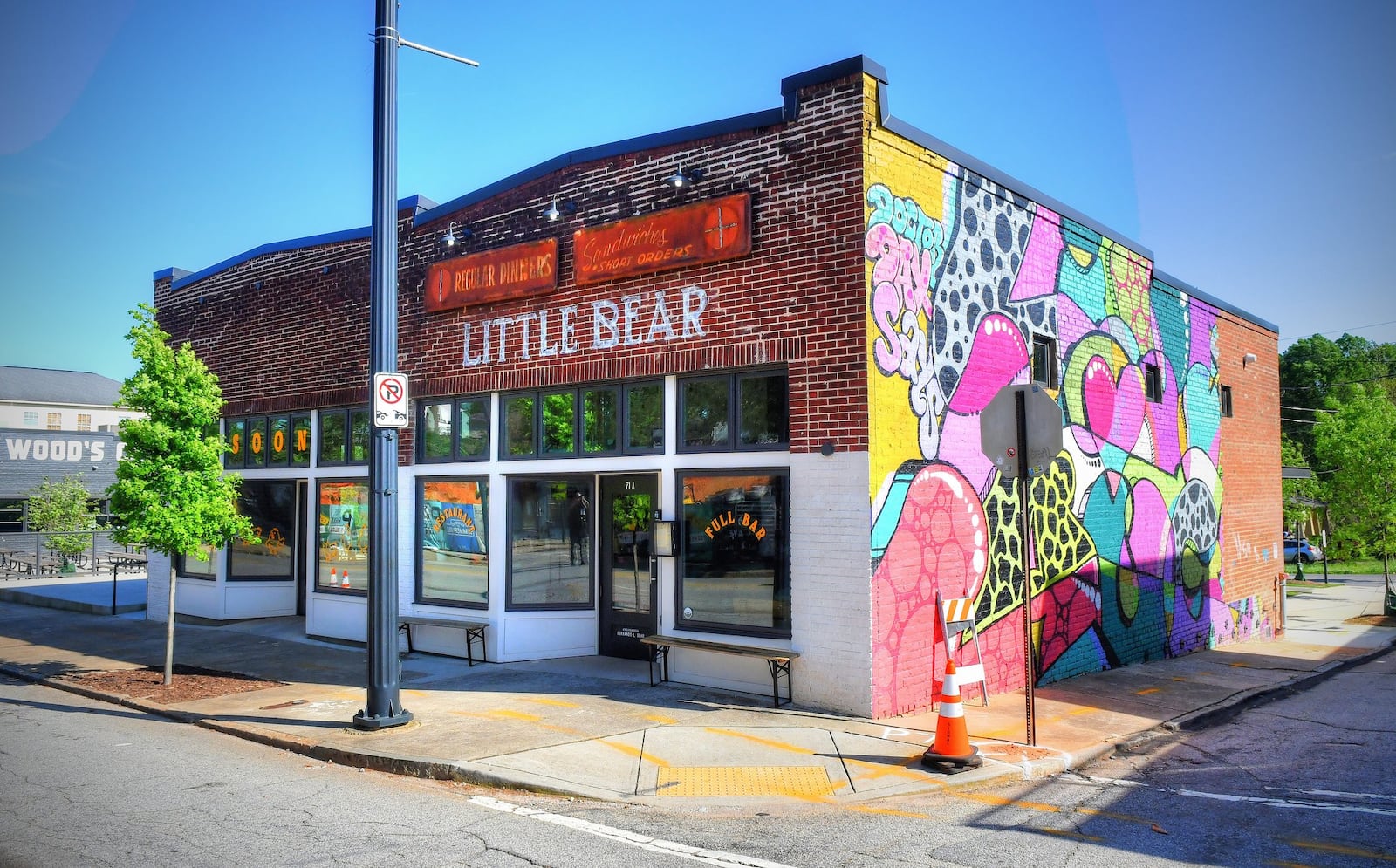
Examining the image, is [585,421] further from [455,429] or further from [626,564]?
[455,429]

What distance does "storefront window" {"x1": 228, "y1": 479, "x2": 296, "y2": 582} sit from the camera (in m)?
16.2

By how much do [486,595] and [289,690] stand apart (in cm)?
262

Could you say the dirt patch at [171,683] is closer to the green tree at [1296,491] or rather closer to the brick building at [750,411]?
the brick building at [750,411]

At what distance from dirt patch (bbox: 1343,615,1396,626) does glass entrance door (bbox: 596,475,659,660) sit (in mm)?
20426

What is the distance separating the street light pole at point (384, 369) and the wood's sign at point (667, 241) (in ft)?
8.79

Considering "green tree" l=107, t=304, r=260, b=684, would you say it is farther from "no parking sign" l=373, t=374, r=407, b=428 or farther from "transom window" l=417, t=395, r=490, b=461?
"no parking sign" l=373, t=374, r=407, b=428

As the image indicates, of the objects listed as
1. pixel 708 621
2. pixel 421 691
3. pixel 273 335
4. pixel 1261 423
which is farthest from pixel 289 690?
pixel 1261 423

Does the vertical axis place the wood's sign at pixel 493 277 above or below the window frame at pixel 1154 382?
above

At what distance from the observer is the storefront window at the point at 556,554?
465 inches

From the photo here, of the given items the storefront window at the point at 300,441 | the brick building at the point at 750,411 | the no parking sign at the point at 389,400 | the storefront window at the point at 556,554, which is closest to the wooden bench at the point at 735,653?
the brick building at the point at 750,411

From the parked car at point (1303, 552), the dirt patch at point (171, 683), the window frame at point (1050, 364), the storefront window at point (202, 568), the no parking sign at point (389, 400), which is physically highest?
the window frame at point (1050, 364)

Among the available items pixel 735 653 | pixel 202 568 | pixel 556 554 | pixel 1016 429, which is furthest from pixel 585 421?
pixel 202 568

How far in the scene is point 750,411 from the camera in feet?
32.4

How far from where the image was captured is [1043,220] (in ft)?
39.6
